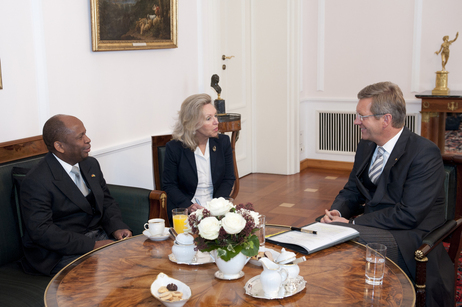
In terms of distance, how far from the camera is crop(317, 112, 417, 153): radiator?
6656 mm

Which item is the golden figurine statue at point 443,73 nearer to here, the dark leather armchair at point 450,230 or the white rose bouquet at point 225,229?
the dark leather armchair at point 450,230

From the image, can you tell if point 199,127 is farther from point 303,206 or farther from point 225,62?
point 225,62

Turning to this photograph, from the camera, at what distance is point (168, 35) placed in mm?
4336

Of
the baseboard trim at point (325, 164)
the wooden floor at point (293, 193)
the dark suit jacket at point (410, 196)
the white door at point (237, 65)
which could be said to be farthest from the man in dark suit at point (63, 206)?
the baseboard trim at point (325, 164)

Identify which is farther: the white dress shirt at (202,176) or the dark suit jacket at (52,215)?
the white dress shirt at (202,176)

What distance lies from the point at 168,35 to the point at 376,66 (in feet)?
10.4

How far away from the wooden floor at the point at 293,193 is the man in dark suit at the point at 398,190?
5.84 ft

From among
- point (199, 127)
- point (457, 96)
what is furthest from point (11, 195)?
point (457, 96)

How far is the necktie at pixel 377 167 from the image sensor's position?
2758 mm

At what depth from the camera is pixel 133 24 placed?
390 centimetres

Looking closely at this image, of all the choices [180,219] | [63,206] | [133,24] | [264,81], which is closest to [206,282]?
[180,219]

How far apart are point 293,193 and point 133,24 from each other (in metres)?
2.72

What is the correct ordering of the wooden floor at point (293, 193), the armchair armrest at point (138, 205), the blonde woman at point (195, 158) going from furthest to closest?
the wooden floor at point (293, 193)
the blonde woman at point (195, 158)
the armchair armrest at point (138, 205)

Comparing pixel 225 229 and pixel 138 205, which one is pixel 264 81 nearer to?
pixel 138 205
